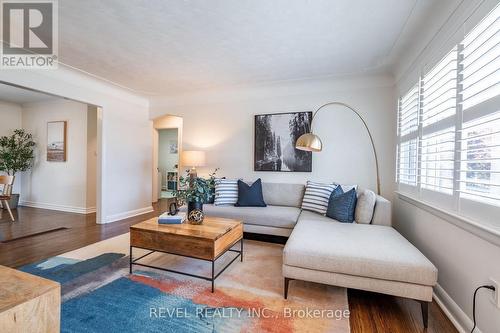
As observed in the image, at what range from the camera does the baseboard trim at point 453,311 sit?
1.49 metres

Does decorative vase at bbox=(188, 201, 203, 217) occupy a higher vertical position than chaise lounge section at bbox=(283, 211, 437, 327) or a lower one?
higher

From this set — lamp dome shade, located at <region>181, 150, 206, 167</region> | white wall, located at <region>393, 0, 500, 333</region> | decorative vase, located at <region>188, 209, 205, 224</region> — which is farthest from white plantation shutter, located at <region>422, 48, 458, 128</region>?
lamp dome shade, located at <region>181, 150, 206, 167</region>

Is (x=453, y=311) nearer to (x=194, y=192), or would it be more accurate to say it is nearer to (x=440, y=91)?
(x=440, y=91)

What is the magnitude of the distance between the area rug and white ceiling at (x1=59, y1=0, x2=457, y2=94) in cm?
246

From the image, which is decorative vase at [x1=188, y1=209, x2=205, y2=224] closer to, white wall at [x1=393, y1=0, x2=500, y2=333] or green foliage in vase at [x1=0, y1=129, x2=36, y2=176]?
white wall at [x1=393, y1=0, x2=500, y2=333]

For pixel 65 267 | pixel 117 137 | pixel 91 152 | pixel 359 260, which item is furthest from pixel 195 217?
pixel 91 152

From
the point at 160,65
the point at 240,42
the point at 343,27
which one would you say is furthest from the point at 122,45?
the point at 343,27

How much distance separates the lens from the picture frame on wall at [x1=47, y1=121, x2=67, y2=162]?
16.9 ft

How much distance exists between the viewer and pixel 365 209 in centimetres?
267

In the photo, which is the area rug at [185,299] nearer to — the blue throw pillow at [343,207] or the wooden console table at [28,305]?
the wooden console table at [28,305]

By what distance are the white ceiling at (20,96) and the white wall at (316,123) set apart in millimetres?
2795

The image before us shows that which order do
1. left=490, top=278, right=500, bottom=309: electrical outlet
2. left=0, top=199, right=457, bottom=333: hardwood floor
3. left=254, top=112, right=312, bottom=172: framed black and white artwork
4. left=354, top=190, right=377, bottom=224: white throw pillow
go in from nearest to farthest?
left=490, top=278, right=500, bottom=309: electrical outlet, left=0, top=199, right=457, bottom=333: hardwood floor, left=354, top=190, right=377, bottom=224: white throw pillow, left=254, top=112, right=312, bottom=172: framed black and white artwork

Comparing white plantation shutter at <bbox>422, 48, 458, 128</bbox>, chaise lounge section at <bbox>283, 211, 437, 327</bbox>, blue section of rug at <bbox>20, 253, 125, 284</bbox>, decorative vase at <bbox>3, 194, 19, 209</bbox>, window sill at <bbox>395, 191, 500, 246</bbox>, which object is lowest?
blue section of rug at <bbox>20, 253, 125, 284</bbox>

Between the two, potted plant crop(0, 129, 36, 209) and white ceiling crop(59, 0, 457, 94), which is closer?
white ceiling crop(59, 0, 457, 94)
